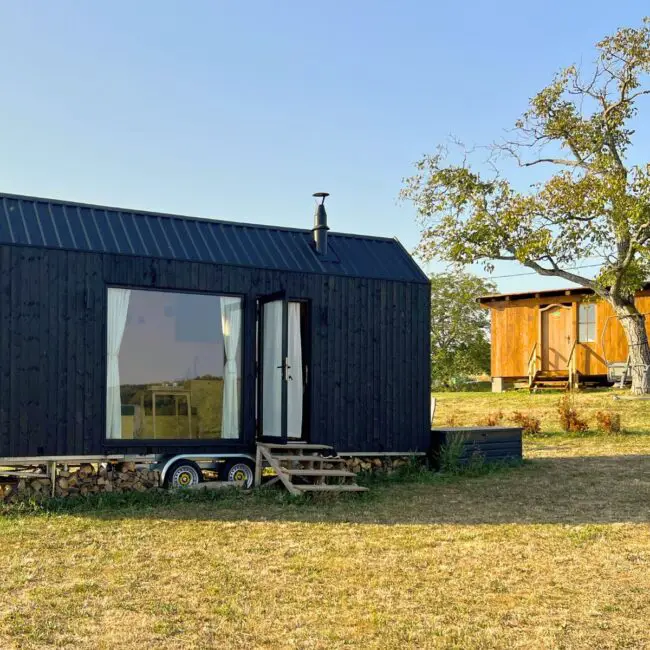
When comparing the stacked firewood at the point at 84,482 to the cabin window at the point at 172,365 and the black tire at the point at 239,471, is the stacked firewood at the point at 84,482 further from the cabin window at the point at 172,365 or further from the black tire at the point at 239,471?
the black tire at the point at 239,471

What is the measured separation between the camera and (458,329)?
113 feet

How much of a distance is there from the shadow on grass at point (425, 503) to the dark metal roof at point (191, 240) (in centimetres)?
272

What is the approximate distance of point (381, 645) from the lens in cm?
469

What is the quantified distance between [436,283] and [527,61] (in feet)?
74.7

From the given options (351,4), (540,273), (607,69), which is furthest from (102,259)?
(607,69)

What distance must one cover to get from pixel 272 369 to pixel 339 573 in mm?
4523

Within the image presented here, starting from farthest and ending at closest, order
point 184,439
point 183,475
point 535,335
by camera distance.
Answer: point 535,335
point 184,439
point 183,475

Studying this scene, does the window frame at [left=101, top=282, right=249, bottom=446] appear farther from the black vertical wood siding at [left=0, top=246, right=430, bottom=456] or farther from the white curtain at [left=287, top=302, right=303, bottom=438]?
the white curtain at [left=287, top=302, right=303, bottom=438]

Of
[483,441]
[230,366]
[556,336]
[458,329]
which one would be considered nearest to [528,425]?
[483,441]

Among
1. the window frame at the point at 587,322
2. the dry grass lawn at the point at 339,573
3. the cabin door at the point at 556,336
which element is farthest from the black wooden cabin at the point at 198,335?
the cabin door at the point at 556,336

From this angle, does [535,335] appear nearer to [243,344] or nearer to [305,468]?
[305,468]

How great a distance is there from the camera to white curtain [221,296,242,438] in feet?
34.2

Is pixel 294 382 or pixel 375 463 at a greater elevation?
pixel 294 382

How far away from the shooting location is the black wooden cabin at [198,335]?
9.38 metres
